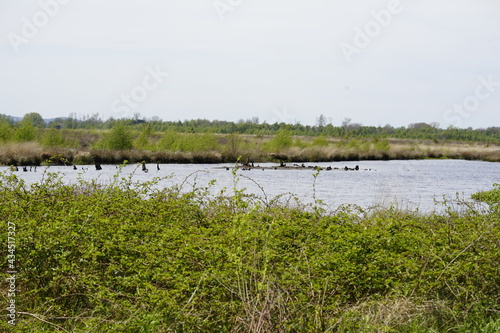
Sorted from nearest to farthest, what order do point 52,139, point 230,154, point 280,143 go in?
point 52,139 < point 230,154 < point 280,143

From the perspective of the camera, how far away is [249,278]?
5836 millimetres

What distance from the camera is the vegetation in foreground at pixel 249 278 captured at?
541 centimetres

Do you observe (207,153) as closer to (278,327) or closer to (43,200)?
(43,200)

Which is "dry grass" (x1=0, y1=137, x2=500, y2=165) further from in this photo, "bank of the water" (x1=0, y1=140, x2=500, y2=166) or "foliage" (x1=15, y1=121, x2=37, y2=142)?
"foliage" (x1=15, y1=121, x2=37, y2=142)

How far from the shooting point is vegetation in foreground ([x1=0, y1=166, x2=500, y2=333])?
541cm

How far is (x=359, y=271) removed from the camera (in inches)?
250

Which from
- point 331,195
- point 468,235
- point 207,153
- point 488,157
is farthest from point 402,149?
point 468,235

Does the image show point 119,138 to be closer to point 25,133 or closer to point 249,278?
point 25,133

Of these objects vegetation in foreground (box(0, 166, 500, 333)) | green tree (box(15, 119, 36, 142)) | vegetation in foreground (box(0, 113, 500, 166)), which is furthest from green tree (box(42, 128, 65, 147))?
vegetation in foreground (box(0, 166, 500, 333))

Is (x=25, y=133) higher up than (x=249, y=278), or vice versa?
(x=25, y=133)

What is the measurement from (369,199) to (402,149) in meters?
41.7

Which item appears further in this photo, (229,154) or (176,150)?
(176,150)

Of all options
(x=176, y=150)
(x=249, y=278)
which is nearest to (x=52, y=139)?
(x=176, y=150)

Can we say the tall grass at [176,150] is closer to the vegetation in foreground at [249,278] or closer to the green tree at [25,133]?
the green tree at [25,133]
